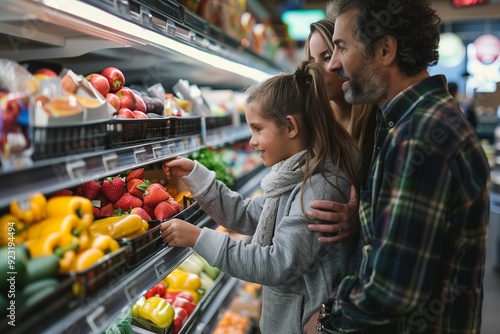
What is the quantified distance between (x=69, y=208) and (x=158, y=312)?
3.08ft

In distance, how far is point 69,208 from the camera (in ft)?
3.55

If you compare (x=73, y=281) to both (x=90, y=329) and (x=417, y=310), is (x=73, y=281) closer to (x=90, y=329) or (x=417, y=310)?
(x=90, y=329)

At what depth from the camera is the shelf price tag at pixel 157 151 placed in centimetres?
154

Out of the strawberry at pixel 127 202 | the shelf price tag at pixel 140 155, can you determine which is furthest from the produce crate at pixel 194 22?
the strawberry at pixel 127 202

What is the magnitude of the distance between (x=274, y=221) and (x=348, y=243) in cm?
28

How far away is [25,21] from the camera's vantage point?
1.34 metres

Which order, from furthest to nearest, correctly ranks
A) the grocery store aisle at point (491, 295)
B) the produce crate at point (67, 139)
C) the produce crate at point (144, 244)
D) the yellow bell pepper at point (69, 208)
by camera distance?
the grocery store aisle at point (491, 295), the produce crate at point (144, 244), the yellow bell pepper at point (69, 208), the produce crate at point (67, 139)

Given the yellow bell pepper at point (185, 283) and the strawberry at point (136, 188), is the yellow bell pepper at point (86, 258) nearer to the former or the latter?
the strawberry at point (136, 188)

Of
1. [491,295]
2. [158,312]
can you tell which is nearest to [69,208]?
[158,312]

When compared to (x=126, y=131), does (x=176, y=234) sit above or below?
below

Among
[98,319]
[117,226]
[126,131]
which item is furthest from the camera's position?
[126,131]

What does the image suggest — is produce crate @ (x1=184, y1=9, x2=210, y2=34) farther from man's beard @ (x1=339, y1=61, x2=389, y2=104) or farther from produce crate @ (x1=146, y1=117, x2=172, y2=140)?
man's beard @ (x1=339, y1=61, x2=389, y2=104)

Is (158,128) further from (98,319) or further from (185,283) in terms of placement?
(185,283)

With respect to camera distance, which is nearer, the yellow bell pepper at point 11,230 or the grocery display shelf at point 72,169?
the grocery display shelf at point 72,169
